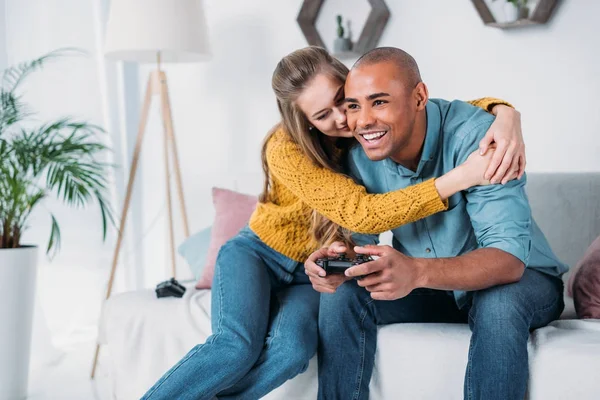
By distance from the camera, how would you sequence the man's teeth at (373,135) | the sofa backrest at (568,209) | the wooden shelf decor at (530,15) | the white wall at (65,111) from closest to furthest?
the man's teeth at (373,135), the sofa backrest at (568,209), the wooden shelf decor at (530,15), the white wall at (65,111)

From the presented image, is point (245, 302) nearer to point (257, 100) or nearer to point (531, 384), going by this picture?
point (531, 384)

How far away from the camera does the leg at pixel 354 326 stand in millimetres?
1738

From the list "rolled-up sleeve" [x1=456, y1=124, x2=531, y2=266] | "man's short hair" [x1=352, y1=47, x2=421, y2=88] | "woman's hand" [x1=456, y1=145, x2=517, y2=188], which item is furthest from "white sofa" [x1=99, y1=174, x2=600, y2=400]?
"man's short hair" [x1=352, y1=47, x2=421, y2=88]

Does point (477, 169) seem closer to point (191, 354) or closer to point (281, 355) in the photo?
point (281, 355)

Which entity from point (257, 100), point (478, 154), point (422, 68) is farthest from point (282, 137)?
point (257, 100)

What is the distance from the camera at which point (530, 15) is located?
2492mm

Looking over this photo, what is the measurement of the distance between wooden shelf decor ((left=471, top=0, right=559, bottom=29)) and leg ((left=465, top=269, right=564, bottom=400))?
1.18 m

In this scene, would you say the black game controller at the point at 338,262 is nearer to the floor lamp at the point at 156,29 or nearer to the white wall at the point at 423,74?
the white wall at the point at 423,74

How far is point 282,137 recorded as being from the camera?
1.93 meters

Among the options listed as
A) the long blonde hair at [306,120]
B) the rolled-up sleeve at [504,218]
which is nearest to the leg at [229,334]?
the long blonde hair at [306,120]

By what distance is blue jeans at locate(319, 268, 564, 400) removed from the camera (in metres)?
1.47

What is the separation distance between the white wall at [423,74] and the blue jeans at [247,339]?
3.53ft

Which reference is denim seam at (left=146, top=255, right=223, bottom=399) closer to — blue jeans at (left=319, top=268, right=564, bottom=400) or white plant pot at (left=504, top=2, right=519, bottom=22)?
blue jeans at (left=319, top=268, right=564, bottom=400)

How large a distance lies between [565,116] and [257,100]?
144 cm
